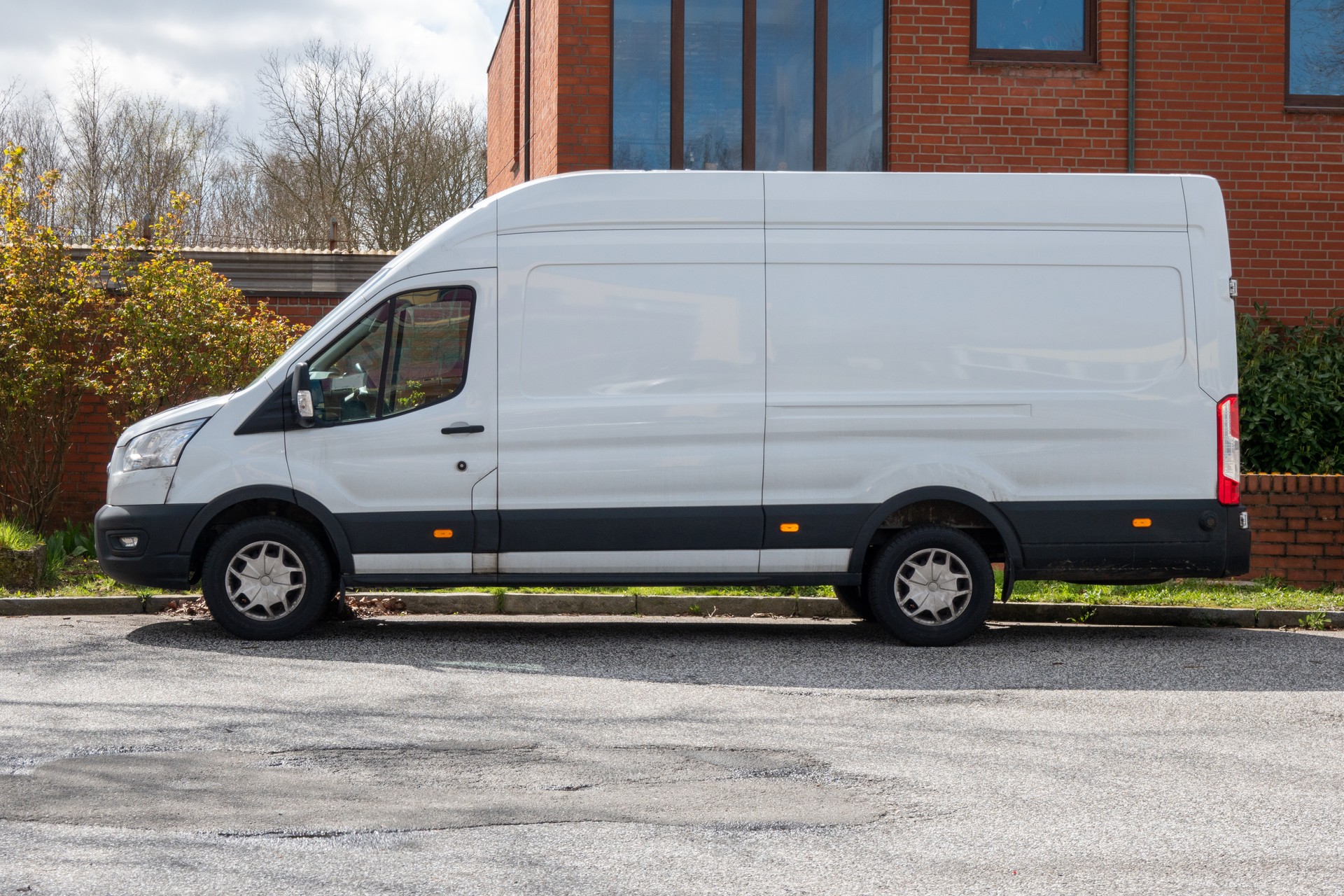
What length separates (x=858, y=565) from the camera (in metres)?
7.75

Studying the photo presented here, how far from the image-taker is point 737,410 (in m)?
7.67

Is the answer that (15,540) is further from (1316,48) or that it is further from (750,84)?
(1316,48)

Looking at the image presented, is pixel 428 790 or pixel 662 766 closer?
pixel 428 790

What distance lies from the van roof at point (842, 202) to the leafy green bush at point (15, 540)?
4.21 m

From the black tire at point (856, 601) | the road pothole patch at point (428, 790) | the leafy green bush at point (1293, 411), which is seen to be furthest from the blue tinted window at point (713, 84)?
the road pothole patch at point (428, 790)

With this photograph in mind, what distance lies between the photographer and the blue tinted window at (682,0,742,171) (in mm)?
12344

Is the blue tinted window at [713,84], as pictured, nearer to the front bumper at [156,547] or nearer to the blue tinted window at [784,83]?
the blue tinted window at [784,83]

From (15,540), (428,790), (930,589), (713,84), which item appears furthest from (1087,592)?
(15,540)

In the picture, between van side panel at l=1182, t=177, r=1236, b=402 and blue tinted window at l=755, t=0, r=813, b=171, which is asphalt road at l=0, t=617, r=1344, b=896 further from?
blue tinted window at l=755, t=0, r=813, b=171

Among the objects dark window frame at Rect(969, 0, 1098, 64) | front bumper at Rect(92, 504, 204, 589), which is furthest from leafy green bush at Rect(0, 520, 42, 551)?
dark window frame at Rect(969, 0, 1098, 64)

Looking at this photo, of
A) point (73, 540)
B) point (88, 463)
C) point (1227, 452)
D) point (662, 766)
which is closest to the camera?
point (662, 766)

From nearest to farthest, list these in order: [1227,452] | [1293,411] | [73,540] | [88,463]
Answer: [1227,452] < [73,540] < [1293,411] < [88,463]

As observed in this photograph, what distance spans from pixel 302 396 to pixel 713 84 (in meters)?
6.18

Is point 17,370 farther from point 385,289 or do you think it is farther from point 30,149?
point 30,149
